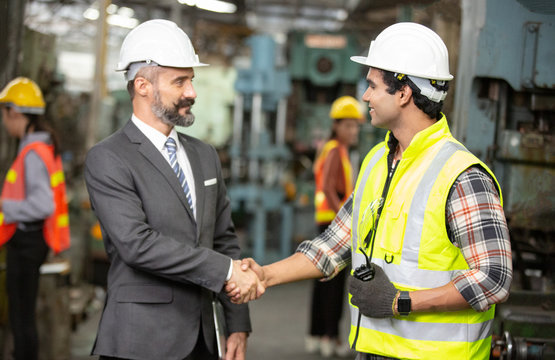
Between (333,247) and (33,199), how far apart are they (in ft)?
7.57

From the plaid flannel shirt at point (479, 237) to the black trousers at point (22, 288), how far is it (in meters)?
2.94

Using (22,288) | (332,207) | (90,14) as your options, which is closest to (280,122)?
(90,14)

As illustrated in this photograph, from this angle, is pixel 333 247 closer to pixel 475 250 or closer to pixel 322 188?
pixel 475 250

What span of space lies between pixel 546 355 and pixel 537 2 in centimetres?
144

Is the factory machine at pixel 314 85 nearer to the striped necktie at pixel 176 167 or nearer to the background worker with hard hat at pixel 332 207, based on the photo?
the background worker with hard hat at pixel 332 207

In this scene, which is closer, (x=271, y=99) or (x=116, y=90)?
(x=116, y=90)

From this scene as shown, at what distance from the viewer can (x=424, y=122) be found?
7.12 ft

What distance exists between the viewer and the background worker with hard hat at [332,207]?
538cm

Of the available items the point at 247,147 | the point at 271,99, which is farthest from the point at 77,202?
the point at 271,99

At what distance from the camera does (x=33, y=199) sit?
4051 millimetres

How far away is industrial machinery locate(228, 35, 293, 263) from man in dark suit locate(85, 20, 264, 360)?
560 cm

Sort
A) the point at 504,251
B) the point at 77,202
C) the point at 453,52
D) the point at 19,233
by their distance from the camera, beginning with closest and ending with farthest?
the point at 504,251, the point at 453,52, the point at 19,233, the point at 77,202

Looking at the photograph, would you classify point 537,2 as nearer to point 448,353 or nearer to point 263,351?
point 448,353

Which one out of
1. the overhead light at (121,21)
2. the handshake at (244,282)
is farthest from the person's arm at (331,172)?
the overhead light at (121,21)
